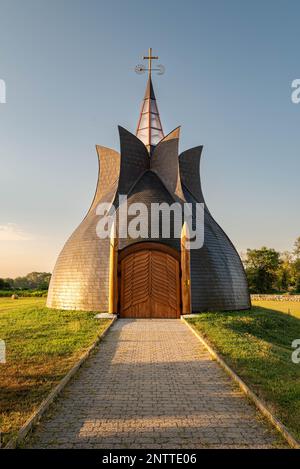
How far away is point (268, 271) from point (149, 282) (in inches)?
1768

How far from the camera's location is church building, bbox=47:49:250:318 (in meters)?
15.4

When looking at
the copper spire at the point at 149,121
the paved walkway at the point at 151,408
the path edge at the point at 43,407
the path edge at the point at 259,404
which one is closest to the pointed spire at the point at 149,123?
the copper spire at the point at 149,121

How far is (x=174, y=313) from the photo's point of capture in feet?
50.6

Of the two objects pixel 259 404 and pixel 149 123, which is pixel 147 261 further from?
pixel 149 123

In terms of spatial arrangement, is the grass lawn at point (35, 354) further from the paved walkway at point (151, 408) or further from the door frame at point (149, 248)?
the door frame at point (149, 248)

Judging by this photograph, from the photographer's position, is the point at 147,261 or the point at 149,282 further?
the point at 147,261

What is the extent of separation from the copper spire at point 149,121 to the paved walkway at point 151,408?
18.4 meters

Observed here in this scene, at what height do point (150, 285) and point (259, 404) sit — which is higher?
point (150, 285)

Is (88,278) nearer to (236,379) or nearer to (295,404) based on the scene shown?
(236,379)

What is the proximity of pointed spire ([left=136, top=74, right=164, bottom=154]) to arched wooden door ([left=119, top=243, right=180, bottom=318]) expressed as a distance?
10.2m

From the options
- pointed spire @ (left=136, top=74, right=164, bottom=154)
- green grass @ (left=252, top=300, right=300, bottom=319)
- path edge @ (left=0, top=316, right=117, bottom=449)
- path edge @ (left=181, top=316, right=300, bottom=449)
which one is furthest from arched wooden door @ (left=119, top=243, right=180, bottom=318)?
green grass @ (left=252, top=300, right=300, bottom=319)

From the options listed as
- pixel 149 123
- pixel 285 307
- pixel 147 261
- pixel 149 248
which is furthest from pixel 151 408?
pixel 285 307

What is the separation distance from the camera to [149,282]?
1565 centimetres

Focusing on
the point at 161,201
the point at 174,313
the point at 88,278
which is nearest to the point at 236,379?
the point at 174,313
